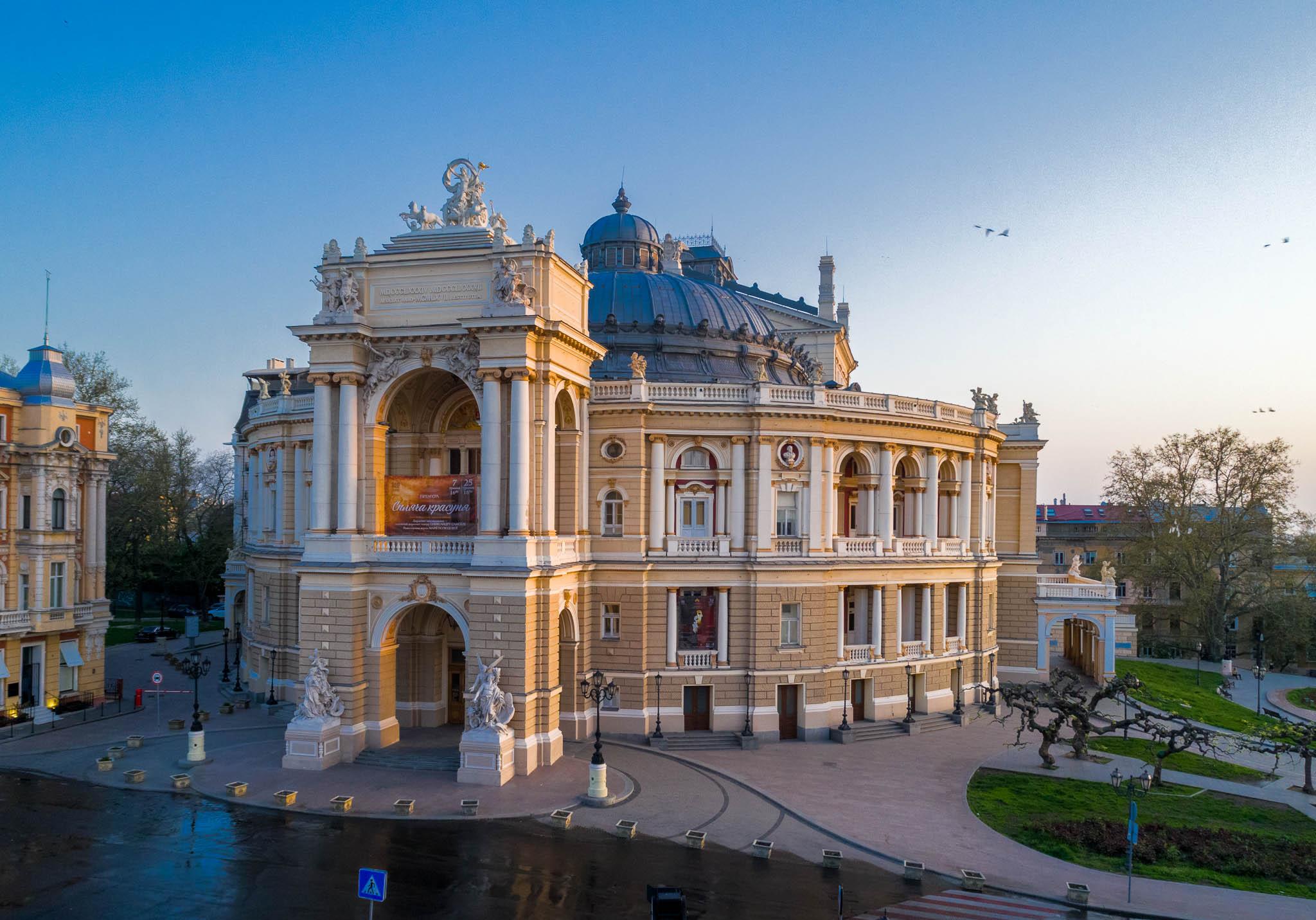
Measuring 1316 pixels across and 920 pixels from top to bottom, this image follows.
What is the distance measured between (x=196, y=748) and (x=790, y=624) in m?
22.7

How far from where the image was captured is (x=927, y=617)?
130ft

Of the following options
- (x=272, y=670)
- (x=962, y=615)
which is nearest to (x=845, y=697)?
(x=962, y=615)

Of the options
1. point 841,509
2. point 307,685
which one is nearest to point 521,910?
point 307,685

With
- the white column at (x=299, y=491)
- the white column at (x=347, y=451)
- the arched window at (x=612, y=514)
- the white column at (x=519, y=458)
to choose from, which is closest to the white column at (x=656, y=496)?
the arched window at (x=612, y=514)

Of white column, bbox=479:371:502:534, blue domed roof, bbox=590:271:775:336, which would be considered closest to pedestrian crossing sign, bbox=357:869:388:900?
white column, bbox=479:371:502:534

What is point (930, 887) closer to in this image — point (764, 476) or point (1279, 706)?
point (764, 476)

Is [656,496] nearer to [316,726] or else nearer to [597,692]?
[597,692]

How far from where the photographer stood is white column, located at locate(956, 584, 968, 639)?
41.5 metres

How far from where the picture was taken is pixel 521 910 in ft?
62.6

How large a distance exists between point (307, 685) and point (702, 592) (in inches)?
610

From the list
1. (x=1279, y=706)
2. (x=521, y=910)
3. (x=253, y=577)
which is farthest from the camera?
(x=1279, y=706)

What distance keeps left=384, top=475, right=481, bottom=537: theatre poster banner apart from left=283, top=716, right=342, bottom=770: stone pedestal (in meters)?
6.94

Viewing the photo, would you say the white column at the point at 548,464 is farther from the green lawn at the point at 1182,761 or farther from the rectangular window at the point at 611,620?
the green lawn at the point at 1182,761

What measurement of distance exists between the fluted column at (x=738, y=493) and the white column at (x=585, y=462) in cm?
597
